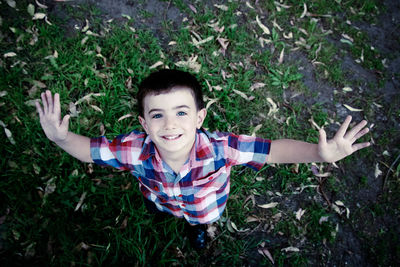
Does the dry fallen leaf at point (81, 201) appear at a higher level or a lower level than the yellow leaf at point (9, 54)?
lower

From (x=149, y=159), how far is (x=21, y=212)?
1.57 m

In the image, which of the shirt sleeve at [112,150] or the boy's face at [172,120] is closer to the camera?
the boy's face at [172,120]

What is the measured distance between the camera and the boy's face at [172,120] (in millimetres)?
1803

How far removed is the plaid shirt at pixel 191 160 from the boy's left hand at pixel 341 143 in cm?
37

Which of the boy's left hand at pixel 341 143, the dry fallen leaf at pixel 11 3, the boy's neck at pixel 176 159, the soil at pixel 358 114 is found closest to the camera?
the boy's left hand at pixel 341 143

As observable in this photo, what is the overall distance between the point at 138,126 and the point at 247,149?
1628mm

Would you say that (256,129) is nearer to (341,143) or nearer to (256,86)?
(256,86)

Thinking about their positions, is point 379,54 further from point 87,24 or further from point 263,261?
point 87,24

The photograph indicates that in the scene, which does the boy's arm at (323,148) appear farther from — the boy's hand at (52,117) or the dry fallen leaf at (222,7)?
the dry fallen leaf at (222,7)

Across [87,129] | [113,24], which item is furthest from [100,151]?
[113,24]

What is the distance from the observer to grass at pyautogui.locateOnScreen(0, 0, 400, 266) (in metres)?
2.62

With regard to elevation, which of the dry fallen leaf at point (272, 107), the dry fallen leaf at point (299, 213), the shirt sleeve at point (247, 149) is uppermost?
the shirt sleeve at point (247, 149)

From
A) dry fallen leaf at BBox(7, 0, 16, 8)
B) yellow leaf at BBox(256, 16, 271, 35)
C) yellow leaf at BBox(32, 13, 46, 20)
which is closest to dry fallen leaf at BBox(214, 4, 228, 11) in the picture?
yellow leaf at BBox(256, 16, 271, 35)

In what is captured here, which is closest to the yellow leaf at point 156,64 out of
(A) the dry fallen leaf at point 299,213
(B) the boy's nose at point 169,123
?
(B) the boy's nose at point 169,123
